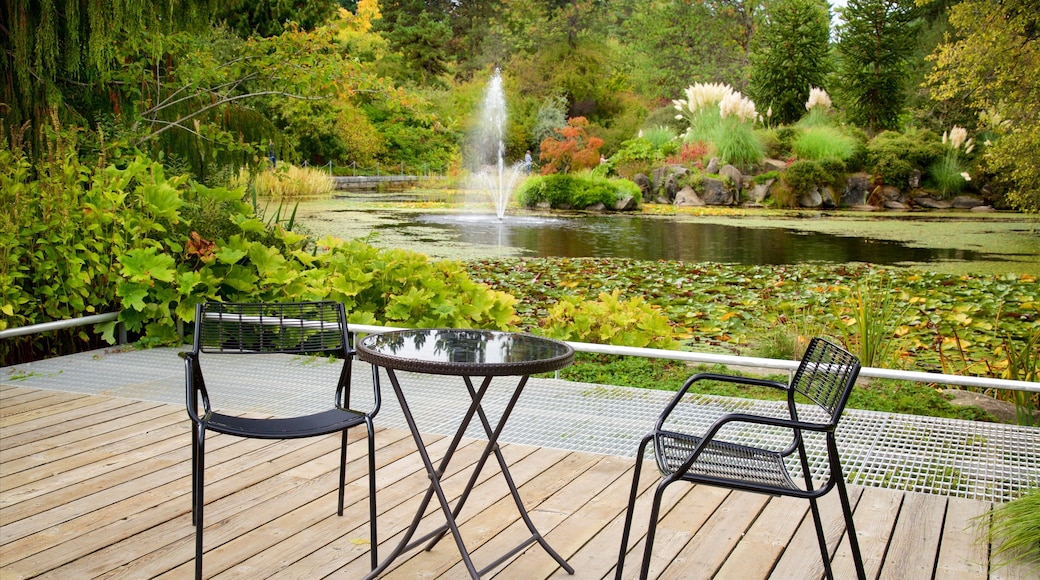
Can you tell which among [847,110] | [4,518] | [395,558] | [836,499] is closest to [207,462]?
[4,518]

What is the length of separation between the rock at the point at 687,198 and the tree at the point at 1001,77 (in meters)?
1.58

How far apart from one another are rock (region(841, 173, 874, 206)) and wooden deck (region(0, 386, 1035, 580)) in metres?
3.40

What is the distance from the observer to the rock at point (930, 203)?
5.23 m

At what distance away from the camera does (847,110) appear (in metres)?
5.14

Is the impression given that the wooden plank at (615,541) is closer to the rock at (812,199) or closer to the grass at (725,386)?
the grass at (725,386)

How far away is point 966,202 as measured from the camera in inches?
203

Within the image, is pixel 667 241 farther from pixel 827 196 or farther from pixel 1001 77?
pixel 1001 77

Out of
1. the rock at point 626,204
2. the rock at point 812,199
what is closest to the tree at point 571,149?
the rock at point 626,204

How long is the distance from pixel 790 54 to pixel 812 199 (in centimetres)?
97

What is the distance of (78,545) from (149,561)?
0.71 feet

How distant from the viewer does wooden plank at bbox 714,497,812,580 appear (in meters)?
2.00

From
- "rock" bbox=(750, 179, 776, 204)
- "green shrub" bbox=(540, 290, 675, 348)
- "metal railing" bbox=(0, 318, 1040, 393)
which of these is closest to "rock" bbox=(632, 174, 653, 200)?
"rock" bbox=(750, 179, 776, 204)

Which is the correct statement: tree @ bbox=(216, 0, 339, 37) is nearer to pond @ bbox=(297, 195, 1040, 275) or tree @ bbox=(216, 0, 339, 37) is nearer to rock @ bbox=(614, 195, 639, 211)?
pond @ bbox=(297, 195, 1040, 275)

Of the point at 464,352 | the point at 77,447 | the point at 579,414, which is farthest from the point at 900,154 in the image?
the point at 77,447
